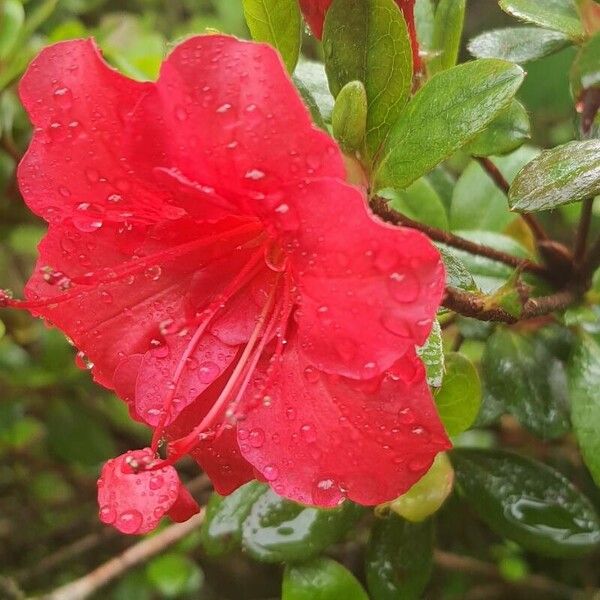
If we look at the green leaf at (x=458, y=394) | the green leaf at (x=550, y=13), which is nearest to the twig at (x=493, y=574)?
the green leaf at (x=458, y=394)

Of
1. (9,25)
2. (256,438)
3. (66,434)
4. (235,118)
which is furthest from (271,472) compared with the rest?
(66,434)

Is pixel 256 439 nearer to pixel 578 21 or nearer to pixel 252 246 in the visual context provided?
pixel 252 246

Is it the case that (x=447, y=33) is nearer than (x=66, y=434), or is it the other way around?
(x=447, y=33)

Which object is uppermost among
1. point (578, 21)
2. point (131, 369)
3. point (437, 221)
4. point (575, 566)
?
point (578, 21)

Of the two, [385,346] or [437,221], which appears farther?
[437,221]

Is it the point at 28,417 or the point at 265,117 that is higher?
the point at 265,117

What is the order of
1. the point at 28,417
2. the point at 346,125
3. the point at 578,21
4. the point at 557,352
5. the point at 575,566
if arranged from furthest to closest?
the point at 28,417, the point at 575,566, the point at 557,352, the point at 578,21, the point at 346,125

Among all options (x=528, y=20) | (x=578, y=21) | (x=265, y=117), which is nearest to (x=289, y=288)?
(x=265, y=117)

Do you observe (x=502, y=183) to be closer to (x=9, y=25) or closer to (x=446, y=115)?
(x=446, y=115)
